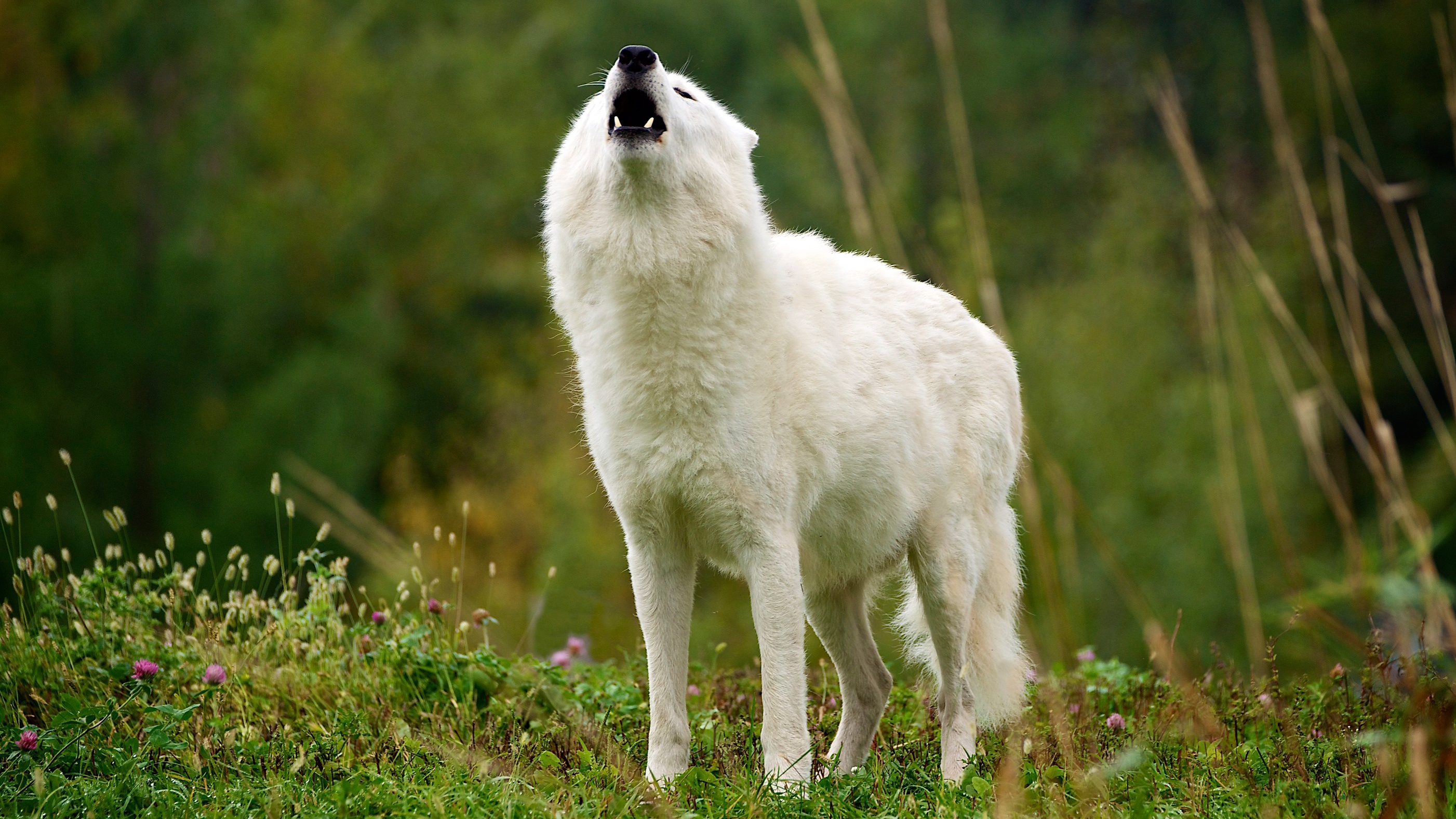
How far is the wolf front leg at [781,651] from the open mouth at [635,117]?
1.34 m

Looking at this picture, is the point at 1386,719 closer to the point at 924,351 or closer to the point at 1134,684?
the point at 1134,684

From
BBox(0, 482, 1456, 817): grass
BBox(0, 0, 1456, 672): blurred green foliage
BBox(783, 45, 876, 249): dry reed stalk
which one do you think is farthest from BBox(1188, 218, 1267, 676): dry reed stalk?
BBox(0, 0, 1456, 672): blurred green foliage

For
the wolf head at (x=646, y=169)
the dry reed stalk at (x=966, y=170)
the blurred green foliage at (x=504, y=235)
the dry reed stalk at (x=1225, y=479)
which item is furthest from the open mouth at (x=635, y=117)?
the blurred green foliage at (x=504, y=235)

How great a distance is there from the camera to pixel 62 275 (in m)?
14.3

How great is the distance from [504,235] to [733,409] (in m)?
20.8

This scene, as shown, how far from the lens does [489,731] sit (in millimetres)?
4340

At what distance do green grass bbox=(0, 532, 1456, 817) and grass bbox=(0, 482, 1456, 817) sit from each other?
0.01 meters

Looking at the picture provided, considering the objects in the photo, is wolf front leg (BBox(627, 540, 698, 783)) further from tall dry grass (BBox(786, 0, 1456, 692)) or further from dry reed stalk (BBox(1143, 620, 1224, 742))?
dry reed stalk (BBox(1143, 620, 1224, 742))

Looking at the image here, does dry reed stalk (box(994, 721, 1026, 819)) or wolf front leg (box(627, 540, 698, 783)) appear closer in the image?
dry reed stalk (box(994, 721, 1026, 819))

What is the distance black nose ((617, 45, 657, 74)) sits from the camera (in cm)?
394

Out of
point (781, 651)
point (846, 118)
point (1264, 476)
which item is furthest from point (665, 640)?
point (1264, 476)

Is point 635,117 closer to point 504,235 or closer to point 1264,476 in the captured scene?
point 1264,476

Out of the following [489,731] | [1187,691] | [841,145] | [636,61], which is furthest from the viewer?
[489,731]

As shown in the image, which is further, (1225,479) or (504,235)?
(504,235)
